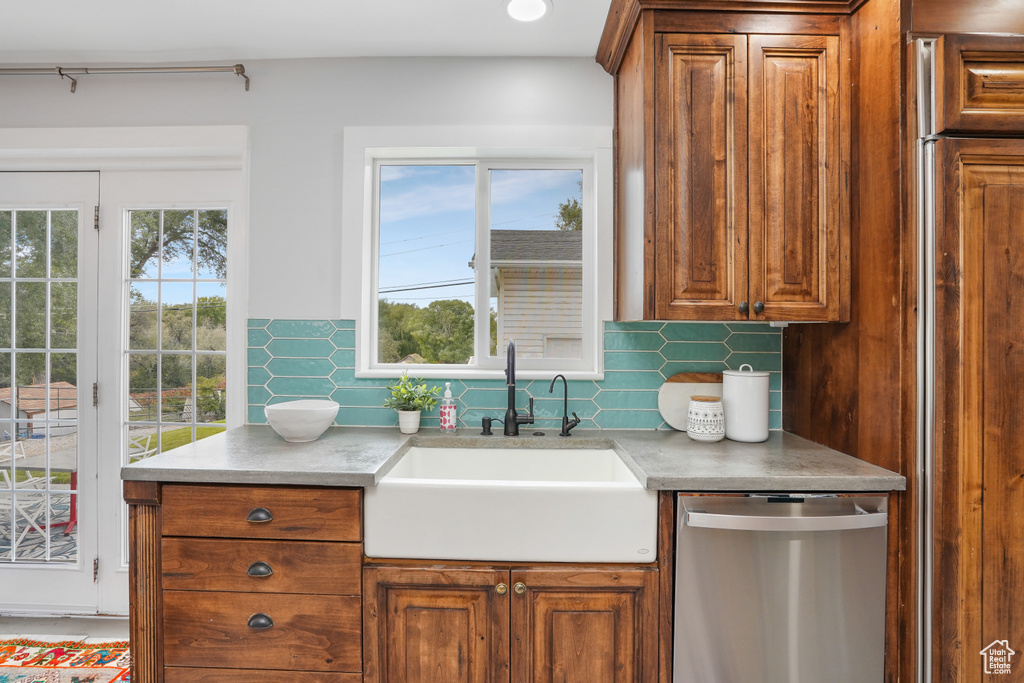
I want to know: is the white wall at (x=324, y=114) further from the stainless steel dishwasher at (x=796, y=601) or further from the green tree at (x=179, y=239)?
the stainless steel dishwasher at (x=796, y=601)

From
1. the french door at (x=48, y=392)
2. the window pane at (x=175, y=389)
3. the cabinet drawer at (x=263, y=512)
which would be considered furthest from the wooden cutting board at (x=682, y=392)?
the french door at (x=48, y=392)

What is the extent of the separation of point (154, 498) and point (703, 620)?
5.04ft

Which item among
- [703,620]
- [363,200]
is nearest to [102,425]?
[363,200]

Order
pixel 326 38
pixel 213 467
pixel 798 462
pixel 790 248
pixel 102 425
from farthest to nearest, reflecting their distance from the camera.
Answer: pixel 102 425 → pixel 326 38 → pixel 790 248 → pixel 798 462 → pixel 213 467

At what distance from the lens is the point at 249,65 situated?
220 cm

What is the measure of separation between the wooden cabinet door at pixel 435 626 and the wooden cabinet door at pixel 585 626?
0.20 ft

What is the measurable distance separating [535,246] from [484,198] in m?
0.30

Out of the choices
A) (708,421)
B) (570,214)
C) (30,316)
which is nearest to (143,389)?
(30,316)

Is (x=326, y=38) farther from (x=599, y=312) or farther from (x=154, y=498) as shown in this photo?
(x=154, y=498)

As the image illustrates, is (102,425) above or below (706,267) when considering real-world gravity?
below

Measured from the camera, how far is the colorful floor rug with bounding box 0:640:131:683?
199 centimetres

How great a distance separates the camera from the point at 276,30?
2006 millimetres

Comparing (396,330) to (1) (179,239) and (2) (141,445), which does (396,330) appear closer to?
(1) (179,239)

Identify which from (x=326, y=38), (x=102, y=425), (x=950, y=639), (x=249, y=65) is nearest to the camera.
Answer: (x=950, y=639)
